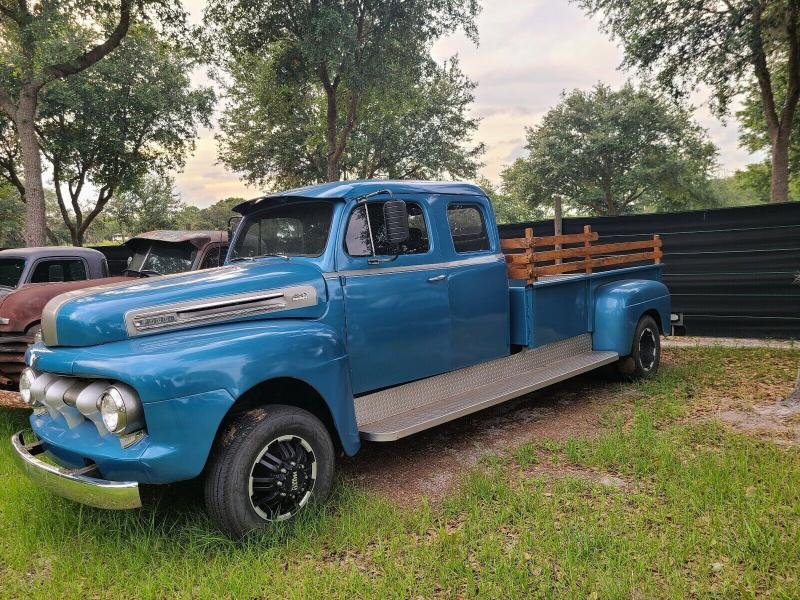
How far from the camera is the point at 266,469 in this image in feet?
10.7

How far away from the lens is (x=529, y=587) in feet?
9.10

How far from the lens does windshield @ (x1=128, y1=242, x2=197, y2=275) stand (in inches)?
298

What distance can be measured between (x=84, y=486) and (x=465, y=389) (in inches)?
115

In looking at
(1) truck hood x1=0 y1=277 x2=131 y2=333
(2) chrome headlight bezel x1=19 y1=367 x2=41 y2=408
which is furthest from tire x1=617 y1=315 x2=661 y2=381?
(1) truck hood x1=0 y1=277 x2=131 y2=333

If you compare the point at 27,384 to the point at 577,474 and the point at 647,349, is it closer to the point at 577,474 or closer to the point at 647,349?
the point at 577,474

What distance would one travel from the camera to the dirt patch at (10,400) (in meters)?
5.92

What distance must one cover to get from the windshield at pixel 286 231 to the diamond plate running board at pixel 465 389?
1227mm

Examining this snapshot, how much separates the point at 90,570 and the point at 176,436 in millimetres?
981

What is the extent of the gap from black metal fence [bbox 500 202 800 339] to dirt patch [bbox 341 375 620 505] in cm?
362

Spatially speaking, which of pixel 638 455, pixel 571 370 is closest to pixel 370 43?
pixel 571 370

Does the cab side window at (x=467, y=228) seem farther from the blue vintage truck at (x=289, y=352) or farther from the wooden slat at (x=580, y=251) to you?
the wooden slat at (x=580, y=251)

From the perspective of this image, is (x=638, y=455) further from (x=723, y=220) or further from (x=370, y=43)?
(x=370, y=43)

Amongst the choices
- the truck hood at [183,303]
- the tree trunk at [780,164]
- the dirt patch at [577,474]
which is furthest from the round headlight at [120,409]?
the tree trunk at [780,164]

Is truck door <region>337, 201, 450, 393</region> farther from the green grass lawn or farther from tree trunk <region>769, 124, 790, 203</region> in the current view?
tree trunk <region>769, 124, 790, 203</region>
